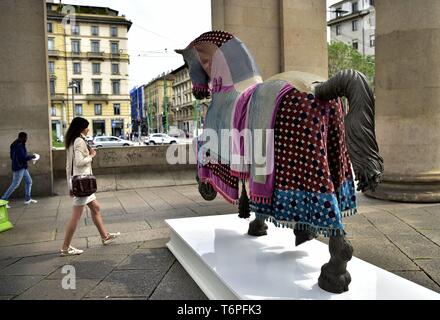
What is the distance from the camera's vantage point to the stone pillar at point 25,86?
30.0 ft

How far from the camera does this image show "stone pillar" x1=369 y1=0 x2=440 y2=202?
305 inches

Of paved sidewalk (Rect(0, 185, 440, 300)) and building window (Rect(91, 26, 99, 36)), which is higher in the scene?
building window (Rect(91, 26, 99, 36))

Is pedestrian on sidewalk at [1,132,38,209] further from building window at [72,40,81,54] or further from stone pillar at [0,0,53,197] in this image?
building window at [72,40,81,54]

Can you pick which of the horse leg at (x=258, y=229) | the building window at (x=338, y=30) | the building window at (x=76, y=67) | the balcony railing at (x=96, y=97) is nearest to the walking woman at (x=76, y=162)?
the horse leg at (x=258, y=229)

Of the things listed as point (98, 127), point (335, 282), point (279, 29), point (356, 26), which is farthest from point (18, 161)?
point (98, 127)

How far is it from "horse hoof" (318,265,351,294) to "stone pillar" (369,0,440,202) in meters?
5.59

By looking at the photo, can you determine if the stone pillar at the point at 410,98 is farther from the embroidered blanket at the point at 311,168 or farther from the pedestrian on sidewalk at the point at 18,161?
the pedestrian on sidewalk at the point at 18,161

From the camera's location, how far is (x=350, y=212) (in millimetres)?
2924

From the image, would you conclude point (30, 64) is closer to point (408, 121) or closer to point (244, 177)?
Result: point (244, 177)

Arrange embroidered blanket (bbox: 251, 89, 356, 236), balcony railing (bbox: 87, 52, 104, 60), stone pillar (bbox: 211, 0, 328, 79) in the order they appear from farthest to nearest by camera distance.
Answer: balcony railing (bbox: 87, 52, 104, 60) → stone pillar (bbox: 211, 0, 328, 79) → embroidered blanket (bbox: 251, 89, 356, 236)

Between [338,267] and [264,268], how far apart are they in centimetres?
71

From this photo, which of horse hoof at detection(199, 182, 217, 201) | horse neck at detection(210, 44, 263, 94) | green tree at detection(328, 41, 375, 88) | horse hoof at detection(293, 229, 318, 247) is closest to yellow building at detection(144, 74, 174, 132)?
green tree at detection(328, 41, 375, 88)

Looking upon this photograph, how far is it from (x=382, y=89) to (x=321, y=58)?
2894mm

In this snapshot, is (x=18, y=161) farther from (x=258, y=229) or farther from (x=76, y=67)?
(x=76, y=67)
